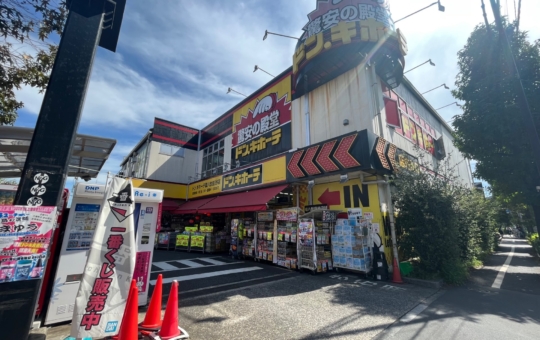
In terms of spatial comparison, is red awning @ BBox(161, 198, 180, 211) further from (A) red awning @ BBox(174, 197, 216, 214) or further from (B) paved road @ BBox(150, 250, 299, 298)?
(B) paved road @ BBox(150, 250, 299, 298)

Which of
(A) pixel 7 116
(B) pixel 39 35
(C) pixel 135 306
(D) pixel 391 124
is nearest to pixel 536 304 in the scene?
(D) pixel 391 124

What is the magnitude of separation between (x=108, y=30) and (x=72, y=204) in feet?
10.2

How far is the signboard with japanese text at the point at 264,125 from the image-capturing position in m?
12.5

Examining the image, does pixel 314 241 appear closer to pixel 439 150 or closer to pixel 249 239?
pixel 249 239

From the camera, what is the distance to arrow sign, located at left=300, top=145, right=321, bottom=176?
9188 mm

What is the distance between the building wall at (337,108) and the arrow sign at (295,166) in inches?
50.1

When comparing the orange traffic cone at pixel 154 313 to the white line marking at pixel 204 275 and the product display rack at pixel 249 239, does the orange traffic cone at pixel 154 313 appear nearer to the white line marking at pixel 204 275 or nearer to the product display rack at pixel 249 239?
the white line marking at pixel 204 275

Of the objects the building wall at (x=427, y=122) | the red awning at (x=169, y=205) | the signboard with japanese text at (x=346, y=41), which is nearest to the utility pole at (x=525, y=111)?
the building wall at (x=427, y=122)

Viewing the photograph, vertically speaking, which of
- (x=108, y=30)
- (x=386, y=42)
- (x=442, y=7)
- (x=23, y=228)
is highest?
(x=442, y=7)

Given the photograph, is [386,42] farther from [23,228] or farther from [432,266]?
[23,228]

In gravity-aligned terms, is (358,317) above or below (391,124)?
below

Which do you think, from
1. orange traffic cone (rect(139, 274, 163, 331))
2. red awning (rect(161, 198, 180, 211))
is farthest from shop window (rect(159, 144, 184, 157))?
orange traffic cone (rect(139, 274, 163, 331))

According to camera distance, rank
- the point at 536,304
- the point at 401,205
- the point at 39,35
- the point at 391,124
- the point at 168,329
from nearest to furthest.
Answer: the point at 168,329
the point at 39,35
the point at 536,304
the point at 401,205
the point at 391,124

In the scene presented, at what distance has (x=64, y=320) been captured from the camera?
3938 millimetres
